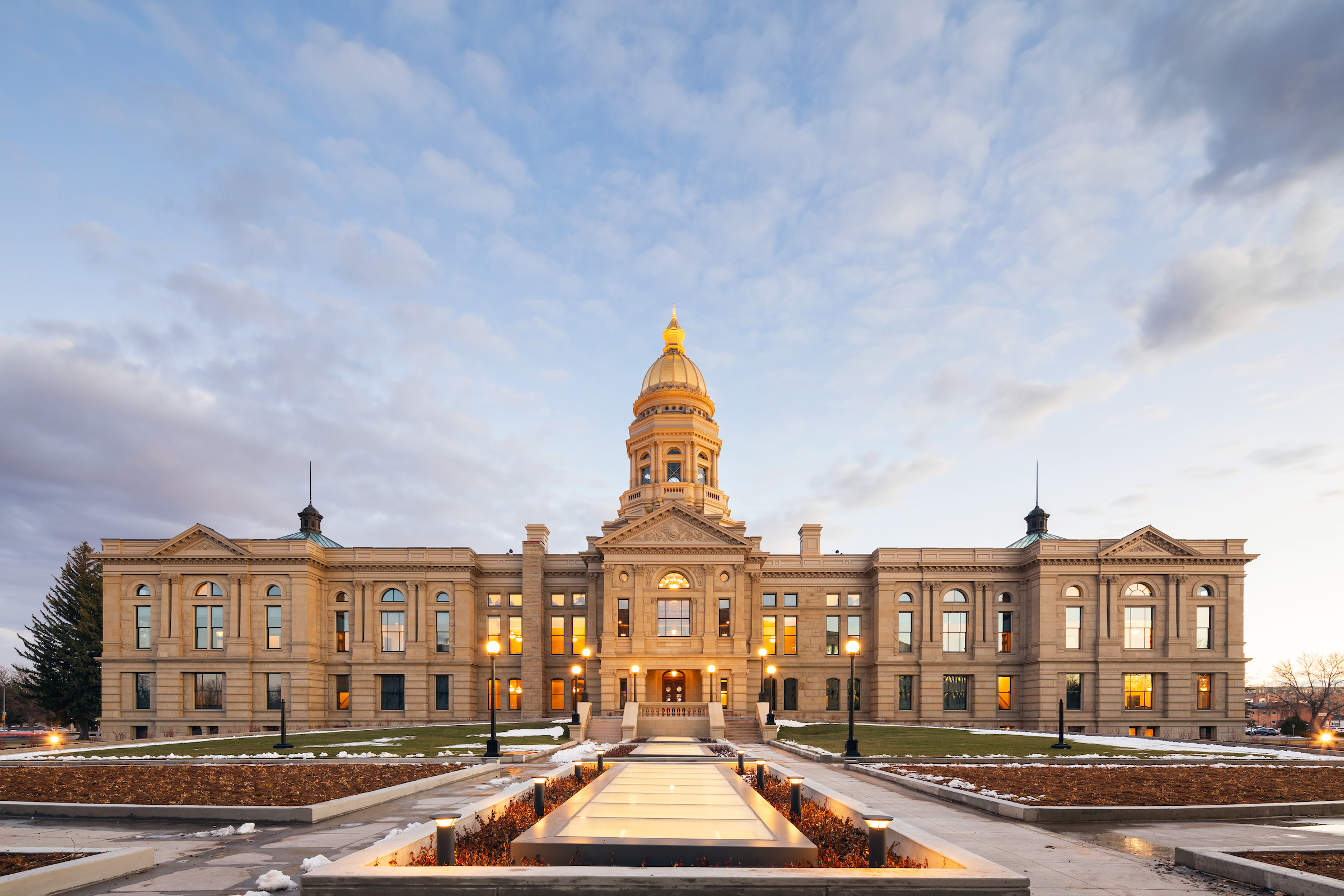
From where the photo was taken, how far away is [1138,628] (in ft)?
178

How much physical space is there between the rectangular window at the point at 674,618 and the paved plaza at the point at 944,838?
35092mm

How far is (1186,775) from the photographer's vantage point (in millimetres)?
22594

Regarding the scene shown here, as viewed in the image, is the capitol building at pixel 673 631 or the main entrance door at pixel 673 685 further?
the main entrance door at pixel 673 685

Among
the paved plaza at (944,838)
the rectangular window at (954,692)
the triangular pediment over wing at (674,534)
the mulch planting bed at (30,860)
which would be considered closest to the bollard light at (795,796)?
the paved plaza at (944,838)

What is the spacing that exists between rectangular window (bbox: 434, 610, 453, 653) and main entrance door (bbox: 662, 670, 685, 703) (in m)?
16.2

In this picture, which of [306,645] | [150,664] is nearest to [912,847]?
[306,645]

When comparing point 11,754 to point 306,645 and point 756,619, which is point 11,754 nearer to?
point 306,645

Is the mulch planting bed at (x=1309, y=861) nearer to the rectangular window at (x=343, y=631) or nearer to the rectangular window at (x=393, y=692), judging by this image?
the rectangular window at (x=393, y=692)

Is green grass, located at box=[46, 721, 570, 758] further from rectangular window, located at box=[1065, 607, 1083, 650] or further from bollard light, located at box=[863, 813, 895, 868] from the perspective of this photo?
rectangular window, located at box=[1065, 607, 1083, 650]

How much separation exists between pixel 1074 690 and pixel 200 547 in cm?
6269

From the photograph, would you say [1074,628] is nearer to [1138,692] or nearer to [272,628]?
[1138,692]

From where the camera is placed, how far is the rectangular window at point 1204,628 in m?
54.0

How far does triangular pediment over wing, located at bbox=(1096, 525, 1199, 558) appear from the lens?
176 ft

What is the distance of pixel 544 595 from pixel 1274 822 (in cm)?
4821
